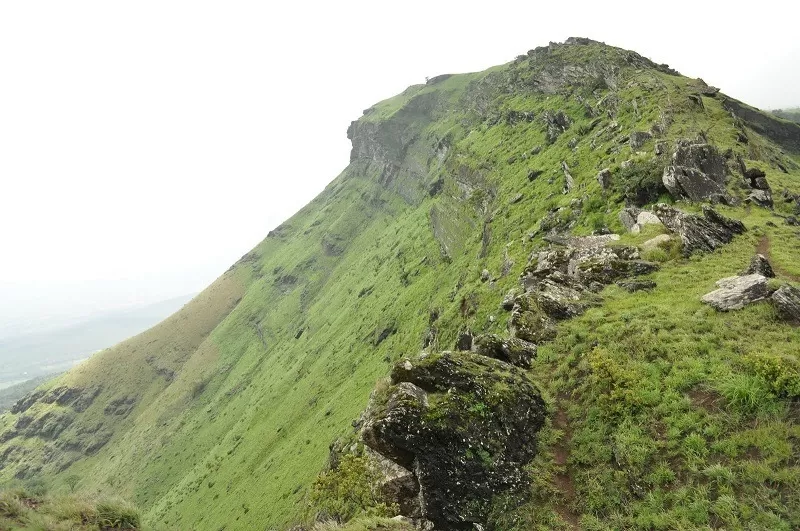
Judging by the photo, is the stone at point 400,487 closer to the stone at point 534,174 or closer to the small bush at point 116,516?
the small bush at point 116,516

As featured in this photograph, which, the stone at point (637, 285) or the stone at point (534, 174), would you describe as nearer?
the stone at point (637, 285)

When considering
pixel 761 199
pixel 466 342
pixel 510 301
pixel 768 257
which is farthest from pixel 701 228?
pixel 466 342

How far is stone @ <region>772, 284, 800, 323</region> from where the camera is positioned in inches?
616

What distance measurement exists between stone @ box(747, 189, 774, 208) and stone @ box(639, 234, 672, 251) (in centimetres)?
1272

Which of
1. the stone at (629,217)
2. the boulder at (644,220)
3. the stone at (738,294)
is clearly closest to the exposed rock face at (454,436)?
the stone at (738,294)

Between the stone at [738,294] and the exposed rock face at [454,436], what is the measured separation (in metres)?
10.3

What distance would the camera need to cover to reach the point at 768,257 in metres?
23.4

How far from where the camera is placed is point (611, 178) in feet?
125

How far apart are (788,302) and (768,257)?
32.8 ft

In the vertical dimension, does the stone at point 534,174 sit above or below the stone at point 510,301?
above

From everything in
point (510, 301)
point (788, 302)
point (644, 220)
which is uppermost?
point (644, 220)

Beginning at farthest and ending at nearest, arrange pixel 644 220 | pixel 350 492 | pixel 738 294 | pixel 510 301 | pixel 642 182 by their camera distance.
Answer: pixel 642 182
pixel 644 220
pixel 510 301
pixel 738 294
pixel 350 492

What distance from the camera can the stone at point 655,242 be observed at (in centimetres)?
2573

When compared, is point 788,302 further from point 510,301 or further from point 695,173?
point 695,173
